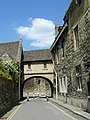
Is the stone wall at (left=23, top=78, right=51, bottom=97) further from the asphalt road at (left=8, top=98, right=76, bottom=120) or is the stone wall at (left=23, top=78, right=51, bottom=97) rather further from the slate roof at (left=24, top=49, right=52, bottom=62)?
the asphalt road at (left=8, top=98, right=76, bottom=120)

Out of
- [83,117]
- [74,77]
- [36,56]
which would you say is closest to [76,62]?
[74,77]

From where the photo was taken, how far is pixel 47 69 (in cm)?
3841

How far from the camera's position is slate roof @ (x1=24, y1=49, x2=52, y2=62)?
3944 centimetres

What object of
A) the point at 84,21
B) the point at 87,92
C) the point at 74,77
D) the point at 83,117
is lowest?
the point at 83,117

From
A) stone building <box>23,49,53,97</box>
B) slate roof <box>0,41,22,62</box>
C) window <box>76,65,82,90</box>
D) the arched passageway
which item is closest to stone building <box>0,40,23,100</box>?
slate roof <box>0,41,22,62</box>

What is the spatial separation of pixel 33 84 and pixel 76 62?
144 ft

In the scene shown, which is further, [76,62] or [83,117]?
[76,62]

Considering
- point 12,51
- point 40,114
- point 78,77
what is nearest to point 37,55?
point 12,51

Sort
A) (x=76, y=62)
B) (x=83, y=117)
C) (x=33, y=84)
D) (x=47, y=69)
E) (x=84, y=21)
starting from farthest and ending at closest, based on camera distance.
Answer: (x=33, y=84)
(x=47, y=69)
(x=76, y=62)
(x=84, y=21)
(x=83, y=117)

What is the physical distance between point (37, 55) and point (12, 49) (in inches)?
187

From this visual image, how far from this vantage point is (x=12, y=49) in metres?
38.7

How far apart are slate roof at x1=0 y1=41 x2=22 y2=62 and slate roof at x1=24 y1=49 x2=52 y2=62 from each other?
2.67 m

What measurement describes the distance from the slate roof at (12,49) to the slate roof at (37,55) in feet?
8.76

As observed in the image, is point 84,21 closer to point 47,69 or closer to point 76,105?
point 76,105
